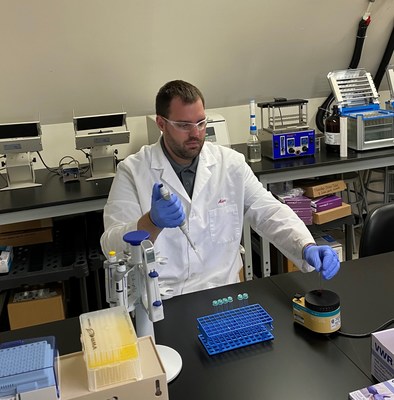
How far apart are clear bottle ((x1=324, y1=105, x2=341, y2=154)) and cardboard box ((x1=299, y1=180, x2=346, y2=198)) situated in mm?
206

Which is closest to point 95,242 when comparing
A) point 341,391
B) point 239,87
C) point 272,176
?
point 272,176

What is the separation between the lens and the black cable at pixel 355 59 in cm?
311

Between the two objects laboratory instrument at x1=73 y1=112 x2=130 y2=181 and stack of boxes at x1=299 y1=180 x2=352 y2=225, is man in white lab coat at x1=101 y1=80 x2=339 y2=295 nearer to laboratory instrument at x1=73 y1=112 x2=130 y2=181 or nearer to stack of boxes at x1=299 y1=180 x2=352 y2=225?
laboratory instrument at x1=73 y1=112 x2=130 y2=181

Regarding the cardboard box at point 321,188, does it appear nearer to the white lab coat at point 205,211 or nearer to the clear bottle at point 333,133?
Answer: the clear bottle at point 333,133

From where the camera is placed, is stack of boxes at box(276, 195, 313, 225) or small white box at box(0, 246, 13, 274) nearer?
small white box at box(0, 246, 13, 274)

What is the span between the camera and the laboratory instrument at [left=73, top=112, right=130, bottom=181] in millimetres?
2545

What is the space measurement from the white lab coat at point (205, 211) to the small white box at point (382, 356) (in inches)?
25.4

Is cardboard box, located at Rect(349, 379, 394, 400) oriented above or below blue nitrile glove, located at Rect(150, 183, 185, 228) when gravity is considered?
below

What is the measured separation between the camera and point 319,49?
126 inches

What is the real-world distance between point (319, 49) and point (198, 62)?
33.2 inches

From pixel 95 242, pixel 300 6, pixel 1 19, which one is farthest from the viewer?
pixel 300 6

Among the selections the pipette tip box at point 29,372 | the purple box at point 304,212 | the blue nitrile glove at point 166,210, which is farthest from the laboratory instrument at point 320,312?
the purple box at point 304,212

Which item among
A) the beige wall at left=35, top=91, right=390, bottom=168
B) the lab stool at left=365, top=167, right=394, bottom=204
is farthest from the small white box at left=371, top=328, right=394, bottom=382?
the lab stool at left=365, top=167, right=394, bottom=204

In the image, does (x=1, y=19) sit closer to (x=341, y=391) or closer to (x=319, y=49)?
(x=319, y=49)
